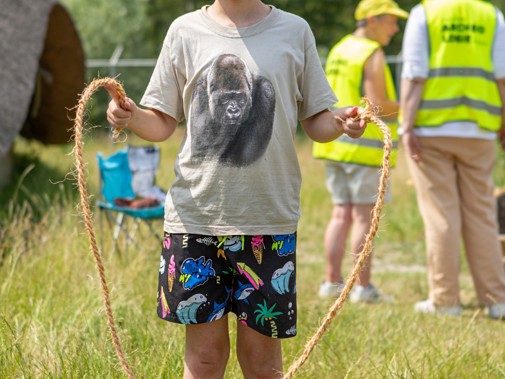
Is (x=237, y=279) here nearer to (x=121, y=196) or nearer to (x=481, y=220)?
(x=481, y=220)

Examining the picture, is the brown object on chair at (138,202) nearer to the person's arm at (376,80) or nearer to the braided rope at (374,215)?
the person's arm at (376,80)

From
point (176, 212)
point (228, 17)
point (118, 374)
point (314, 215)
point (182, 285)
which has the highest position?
point (228, 17)

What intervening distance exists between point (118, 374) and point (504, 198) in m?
4.08

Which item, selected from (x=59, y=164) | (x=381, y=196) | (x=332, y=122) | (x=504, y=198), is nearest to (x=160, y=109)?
(x=332, y=122)

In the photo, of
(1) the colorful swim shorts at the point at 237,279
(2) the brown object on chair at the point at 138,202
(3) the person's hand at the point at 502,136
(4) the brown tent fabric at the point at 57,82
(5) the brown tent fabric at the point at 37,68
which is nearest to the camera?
(1) the colorful swim shorts at the point at 237,279

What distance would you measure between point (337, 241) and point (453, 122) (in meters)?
1.01

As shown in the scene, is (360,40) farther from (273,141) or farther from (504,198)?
(273,141)

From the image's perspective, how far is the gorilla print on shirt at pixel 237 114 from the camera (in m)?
2.45

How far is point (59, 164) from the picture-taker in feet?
31.1

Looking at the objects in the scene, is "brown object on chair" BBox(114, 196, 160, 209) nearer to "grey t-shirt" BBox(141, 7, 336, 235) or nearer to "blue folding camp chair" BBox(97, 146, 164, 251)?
"blue folding camp chair" BBox(97, 146, 164, 251)

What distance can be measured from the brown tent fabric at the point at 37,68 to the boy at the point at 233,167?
3.92 meters

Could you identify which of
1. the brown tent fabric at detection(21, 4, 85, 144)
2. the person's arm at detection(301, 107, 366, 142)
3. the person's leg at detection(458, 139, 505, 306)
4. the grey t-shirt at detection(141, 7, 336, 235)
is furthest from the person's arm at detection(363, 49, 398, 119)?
the brown tent fabric at detection(21, 4, 85, 144)

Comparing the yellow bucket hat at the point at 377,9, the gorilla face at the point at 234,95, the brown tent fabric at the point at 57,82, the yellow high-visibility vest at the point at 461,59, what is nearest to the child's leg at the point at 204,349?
the gorilla face at the point at 234,95

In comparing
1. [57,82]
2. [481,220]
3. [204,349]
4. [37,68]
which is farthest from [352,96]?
[57,82]
